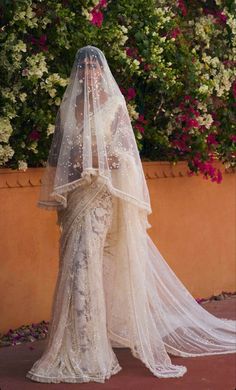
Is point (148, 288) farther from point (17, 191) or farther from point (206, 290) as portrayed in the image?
point (206, 290)

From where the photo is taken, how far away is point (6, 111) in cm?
889

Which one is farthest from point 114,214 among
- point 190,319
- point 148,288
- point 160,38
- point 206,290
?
point 206,290

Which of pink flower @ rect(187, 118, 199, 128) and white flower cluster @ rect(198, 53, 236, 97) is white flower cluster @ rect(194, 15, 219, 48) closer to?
white flower cluster @ rect(198, 53, 236, 97)

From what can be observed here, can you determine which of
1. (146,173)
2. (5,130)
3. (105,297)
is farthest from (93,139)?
(146,173)

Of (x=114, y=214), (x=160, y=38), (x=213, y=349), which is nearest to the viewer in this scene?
(x=114, y=214)

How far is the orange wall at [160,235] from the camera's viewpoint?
9.31m

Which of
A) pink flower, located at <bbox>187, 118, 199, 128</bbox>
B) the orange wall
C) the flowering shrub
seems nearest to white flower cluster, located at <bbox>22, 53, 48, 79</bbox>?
the flowering shrub

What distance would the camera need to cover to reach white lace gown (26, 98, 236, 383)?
7.38 m

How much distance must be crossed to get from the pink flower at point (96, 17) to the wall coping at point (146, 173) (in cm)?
143

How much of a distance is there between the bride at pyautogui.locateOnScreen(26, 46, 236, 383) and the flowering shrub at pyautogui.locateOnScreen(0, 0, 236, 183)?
1.31 meters

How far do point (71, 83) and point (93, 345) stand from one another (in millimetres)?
1925

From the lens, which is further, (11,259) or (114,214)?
(11,259)

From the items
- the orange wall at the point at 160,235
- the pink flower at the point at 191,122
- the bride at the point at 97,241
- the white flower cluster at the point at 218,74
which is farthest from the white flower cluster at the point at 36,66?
the white flower cluster at the point at 218,74

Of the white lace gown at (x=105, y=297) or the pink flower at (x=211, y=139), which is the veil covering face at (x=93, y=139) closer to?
the white lace gown at (x=105, y=297)
